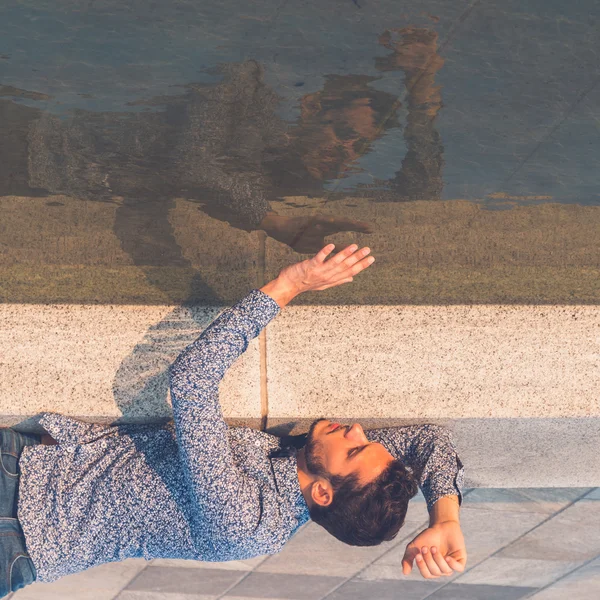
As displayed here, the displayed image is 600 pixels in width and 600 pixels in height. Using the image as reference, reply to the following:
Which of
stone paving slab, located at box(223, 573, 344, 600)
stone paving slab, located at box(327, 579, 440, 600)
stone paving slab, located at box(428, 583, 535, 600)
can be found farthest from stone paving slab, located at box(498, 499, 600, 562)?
stone paving slab, located at box(223, 573, 344, 600)

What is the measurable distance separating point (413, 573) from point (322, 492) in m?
2.23

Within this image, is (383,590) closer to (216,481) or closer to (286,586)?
(286,586)

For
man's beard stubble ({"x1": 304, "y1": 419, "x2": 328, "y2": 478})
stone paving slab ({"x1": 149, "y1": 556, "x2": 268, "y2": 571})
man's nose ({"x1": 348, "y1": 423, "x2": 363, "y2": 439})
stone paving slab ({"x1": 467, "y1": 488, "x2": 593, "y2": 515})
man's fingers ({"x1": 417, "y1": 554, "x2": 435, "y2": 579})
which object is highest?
man's nose ({"x1": 348, "y1": 423, "x2": 363, "y2": 439})

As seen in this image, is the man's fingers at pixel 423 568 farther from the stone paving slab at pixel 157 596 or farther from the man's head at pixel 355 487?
the stone paving slab at pixel 157 596

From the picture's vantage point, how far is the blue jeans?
9.82 feet

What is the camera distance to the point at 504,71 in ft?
9.36

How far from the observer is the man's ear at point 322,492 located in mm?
2924

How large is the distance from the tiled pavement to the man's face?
160 centimetres

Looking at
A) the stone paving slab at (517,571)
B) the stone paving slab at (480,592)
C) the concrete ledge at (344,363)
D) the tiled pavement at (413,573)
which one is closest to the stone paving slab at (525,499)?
the tiled pavement at (413,573)

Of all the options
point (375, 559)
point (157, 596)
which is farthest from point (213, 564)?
point (375, 559)

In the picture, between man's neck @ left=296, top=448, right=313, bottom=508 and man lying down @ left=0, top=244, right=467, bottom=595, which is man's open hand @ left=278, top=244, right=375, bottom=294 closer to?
man lying down @ left=0, top=244, right=467, bottom=595

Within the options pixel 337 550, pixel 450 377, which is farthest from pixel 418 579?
pixel 450 377

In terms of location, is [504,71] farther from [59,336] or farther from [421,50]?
[59,336]

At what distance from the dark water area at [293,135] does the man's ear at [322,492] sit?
0.90 m
